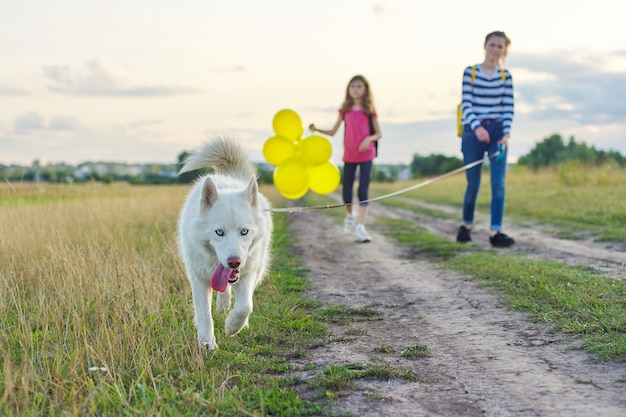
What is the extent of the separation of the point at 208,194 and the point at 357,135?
18.1 feet

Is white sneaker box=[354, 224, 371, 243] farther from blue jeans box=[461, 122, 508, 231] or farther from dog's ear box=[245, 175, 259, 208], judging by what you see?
dog's ear box=[245, 175, 259, 208]

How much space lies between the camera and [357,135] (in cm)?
947

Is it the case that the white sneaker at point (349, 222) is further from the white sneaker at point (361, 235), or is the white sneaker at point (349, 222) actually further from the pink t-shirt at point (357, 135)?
the pink t-shirt at point (357, 135)

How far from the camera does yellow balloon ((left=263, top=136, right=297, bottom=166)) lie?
9.38 metres

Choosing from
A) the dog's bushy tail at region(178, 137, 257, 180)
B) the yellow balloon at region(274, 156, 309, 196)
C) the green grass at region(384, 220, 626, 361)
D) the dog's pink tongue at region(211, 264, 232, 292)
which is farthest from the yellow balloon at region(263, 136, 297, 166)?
the dog's pink tongue at region(211, 264, 232, 292)

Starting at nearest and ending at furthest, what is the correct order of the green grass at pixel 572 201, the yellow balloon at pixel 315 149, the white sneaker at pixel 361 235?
the yellow balloon at pixel 315 149 → the white sneaker at pixel 361 235 → the green grass at pixel 572 201

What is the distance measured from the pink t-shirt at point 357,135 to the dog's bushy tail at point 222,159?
3.90 m

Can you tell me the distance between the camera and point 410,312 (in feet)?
16.9

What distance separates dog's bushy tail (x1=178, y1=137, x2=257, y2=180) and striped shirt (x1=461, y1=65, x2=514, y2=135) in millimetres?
3838

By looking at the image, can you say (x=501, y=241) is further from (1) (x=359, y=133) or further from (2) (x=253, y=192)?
(2) (x=253, y=192)

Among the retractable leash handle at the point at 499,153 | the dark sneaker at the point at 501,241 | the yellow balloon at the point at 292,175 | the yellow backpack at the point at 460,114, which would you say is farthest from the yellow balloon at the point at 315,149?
the dark sneaker at the point at 501,241

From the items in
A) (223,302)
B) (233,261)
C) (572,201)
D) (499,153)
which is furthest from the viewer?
(572,201)

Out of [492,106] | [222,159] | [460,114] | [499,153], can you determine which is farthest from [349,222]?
[222,159]

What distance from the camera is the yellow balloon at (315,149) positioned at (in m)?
9.18
